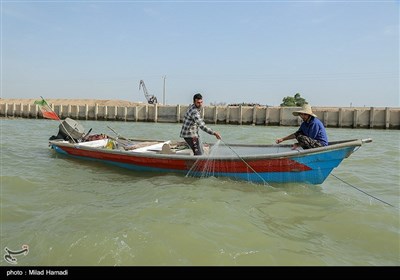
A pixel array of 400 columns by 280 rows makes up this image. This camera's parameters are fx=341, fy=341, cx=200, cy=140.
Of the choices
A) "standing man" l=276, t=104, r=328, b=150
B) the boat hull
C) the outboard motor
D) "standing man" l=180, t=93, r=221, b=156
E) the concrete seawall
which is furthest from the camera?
the concrete seawall

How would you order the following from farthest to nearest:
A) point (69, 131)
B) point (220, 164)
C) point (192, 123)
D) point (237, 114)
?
point (237, 114) < point (69, 131) < point (192, 123) < point (220, 164)

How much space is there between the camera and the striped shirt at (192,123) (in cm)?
803

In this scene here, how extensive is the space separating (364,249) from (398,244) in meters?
0.60

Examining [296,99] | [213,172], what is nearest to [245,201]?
[213,172]

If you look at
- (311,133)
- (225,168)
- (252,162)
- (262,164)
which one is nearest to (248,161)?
(252,162)

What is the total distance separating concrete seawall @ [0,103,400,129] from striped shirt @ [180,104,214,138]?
26.1 metres

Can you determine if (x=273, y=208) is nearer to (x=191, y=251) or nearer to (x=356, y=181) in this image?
(x=191, y=251)

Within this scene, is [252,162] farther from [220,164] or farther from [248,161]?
[220,164]

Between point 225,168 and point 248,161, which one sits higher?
point 248,161

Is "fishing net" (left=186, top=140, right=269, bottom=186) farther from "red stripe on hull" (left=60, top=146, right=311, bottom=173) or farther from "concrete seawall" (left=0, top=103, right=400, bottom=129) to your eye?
"concrete seawall" (left=0, top=103, right=400, bottom=129)

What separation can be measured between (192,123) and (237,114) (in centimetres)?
2747

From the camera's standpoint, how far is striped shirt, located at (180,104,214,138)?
8031 mm

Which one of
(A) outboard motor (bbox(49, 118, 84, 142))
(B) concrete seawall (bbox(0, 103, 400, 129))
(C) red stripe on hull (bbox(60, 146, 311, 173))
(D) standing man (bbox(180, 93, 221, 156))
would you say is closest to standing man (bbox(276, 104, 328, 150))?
(C) red stripe on hull (bbox(60, 146, 311, 173))

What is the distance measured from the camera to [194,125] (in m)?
8.25
